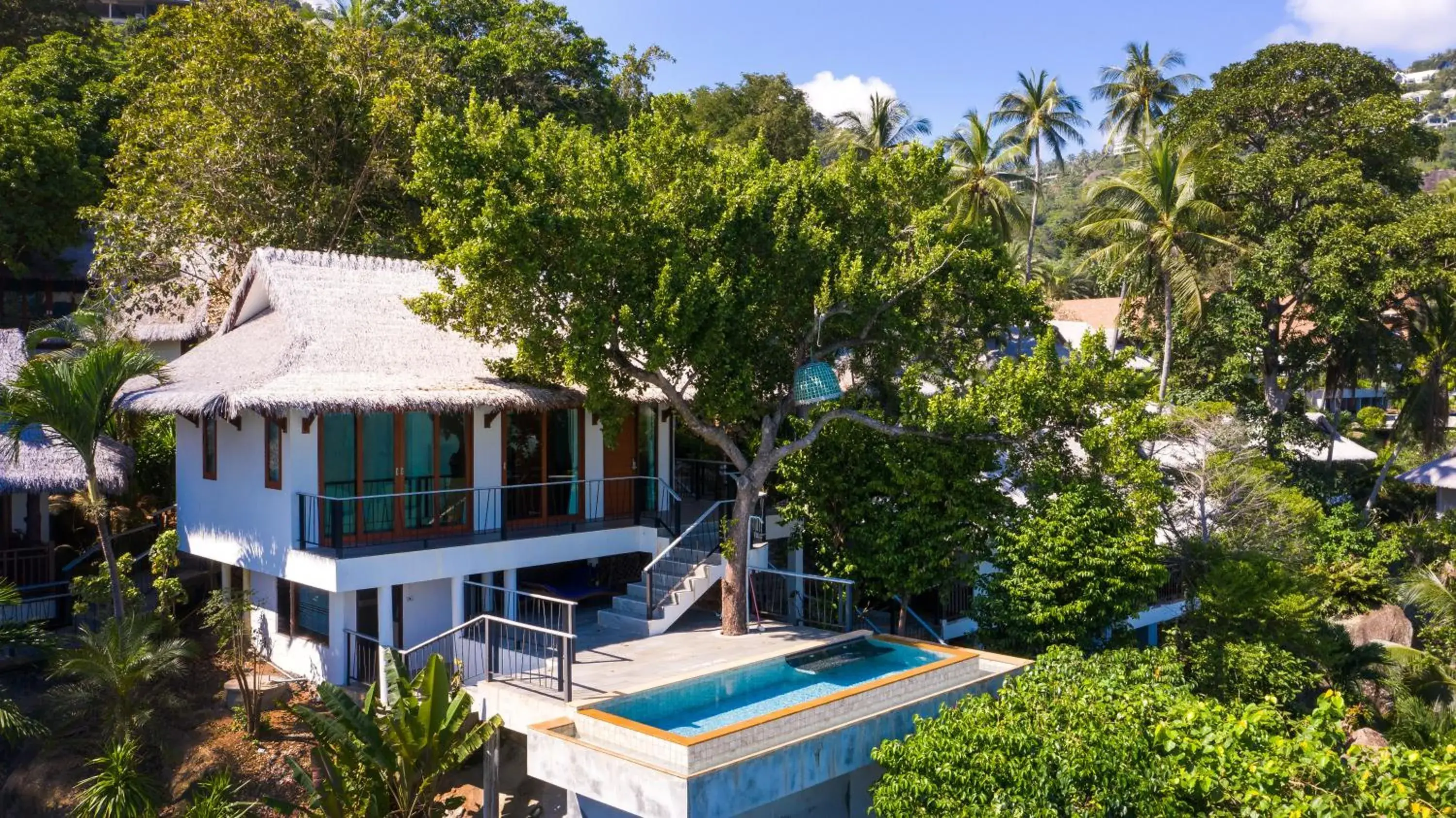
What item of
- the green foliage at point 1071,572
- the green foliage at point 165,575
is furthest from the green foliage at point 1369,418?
the green foliage at point 165,575

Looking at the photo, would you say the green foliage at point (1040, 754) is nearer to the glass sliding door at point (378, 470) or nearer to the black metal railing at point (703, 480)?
the glass sliding door at point (378, 470)

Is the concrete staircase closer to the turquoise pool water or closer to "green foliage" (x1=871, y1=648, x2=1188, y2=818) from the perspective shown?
the turquoise pool water

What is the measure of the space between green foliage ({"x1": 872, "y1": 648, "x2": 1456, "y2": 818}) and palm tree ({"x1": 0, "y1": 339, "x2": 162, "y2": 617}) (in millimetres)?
10929

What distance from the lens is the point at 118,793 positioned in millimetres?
12102

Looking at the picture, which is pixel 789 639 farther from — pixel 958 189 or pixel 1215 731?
pixel 958 189

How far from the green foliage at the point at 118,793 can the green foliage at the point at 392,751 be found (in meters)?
1.85

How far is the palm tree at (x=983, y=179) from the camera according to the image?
32.2 metres

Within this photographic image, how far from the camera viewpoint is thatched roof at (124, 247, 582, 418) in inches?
556

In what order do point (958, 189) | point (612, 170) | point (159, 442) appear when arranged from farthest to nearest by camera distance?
point (958, 189)
point (159, 442)
point (612, 170)

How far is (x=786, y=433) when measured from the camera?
1853cm

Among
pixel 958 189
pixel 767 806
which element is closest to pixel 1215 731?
pixel 767 806

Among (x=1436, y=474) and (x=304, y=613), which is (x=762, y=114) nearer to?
(x=1436, y=474)

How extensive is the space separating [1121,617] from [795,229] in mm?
7576

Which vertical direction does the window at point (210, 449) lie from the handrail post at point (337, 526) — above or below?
above
